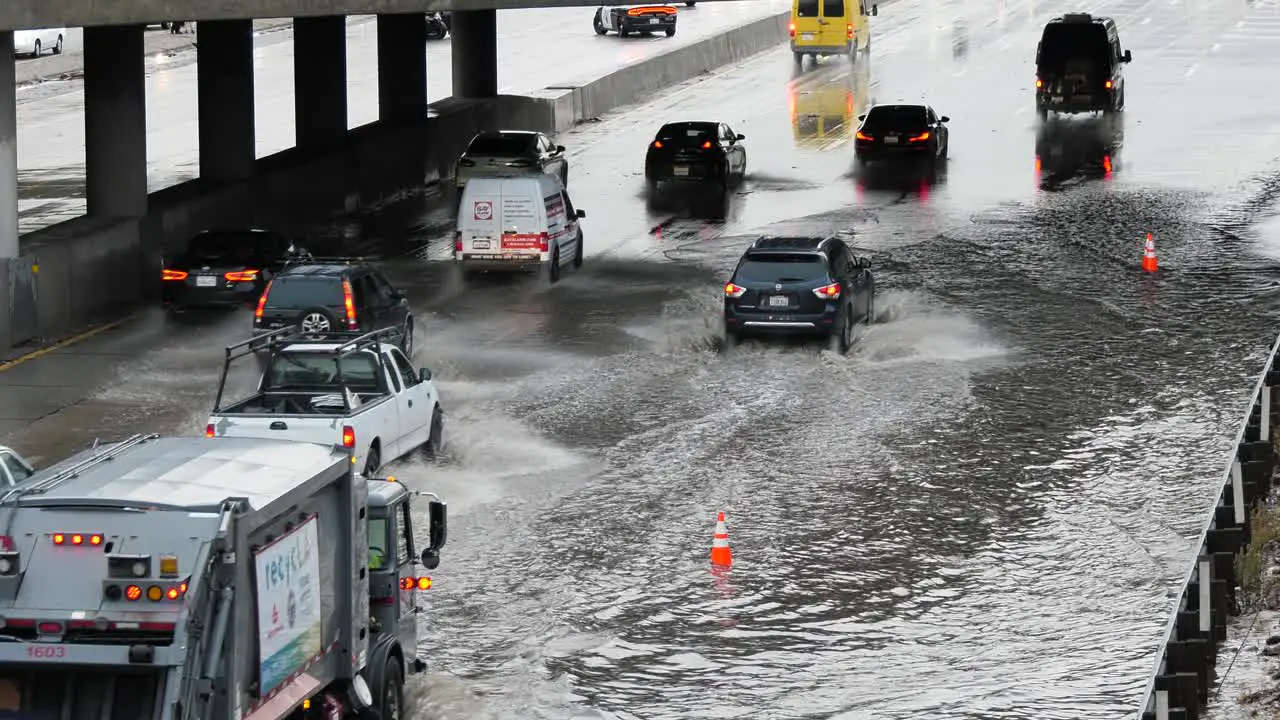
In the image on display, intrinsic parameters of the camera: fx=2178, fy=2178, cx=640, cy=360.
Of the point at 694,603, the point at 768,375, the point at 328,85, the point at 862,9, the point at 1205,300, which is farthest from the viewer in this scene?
the point at 862,9

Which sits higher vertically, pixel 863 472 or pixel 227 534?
pixel 227 534

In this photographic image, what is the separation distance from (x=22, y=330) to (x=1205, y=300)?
17894 millimetres

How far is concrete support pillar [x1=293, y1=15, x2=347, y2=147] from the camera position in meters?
44.4

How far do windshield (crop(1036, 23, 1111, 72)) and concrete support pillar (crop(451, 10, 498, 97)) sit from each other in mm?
14796

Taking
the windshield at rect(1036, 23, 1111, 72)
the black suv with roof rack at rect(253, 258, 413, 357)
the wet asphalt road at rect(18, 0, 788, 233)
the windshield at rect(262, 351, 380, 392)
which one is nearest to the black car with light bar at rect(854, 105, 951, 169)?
the windshield at rect(1036, 23, 1111, 72)

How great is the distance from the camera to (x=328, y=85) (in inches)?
1759

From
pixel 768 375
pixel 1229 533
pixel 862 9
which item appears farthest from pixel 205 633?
pixel 862 9

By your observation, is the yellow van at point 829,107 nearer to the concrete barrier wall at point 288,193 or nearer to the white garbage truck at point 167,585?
the concrete barrier wall at point 288,193

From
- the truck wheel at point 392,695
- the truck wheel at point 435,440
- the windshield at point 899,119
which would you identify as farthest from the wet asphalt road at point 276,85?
the truck wheel at point 392,695

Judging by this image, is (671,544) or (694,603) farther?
(671,544)

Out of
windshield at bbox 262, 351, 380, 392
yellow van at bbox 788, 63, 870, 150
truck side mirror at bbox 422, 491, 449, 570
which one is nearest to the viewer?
truck side mirror at bbox 422, 491, 449, 570

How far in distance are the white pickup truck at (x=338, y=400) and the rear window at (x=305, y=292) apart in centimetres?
525

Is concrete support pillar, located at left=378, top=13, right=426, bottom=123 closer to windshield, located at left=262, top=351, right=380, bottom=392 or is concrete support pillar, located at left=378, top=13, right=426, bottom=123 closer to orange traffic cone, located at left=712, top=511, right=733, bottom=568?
windshield, located at left=262, top=351, right=380, bottom=392

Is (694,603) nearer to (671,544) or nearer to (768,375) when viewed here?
(671,544)
